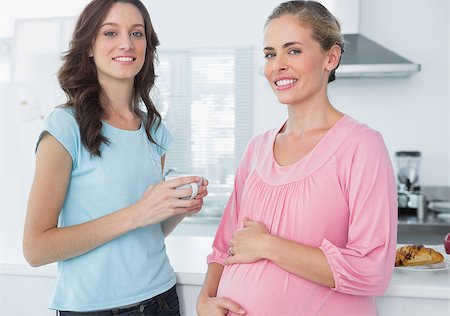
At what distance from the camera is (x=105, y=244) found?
1.28 metres

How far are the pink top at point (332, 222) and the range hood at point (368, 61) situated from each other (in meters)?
1.85

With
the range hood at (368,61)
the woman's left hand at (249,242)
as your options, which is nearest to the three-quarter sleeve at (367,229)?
the woman's left hand at (249,242)

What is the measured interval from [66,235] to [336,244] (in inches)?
23.5

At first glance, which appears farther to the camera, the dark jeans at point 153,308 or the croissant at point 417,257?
the croissant at point 417,257

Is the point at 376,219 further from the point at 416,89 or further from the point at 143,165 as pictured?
the point at 416,89

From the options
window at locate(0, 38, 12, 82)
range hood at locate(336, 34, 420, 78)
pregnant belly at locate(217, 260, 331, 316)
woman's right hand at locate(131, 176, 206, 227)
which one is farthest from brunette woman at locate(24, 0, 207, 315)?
window at locate(0, 38, 12, 82)

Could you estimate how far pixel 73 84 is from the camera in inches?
54.2

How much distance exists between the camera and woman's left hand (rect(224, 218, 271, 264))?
1157mm

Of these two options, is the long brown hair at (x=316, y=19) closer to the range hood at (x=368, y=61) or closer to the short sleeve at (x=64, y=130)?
the short sleeve at (x=64, y=130)

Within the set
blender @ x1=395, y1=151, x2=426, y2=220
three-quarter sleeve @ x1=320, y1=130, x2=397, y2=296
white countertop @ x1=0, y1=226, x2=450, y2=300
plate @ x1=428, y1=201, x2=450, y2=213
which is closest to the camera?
three-quarter sleeve @ x1=320, y1=130, x2=397, y2=296

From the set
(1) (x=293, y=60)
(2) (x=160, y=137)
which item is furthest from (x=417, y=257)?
(2) (x=160, y=137)

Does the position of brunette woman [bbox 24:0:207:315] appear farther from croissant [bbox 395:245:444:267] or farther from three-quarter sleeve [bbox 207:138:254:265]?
croissant [bbox 395:245:444:267]

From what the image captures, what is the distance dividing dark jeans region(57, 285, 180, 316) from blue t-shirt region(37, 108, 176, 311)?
2 centimetres

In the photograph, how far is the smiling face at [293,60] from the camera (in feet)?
3.92
